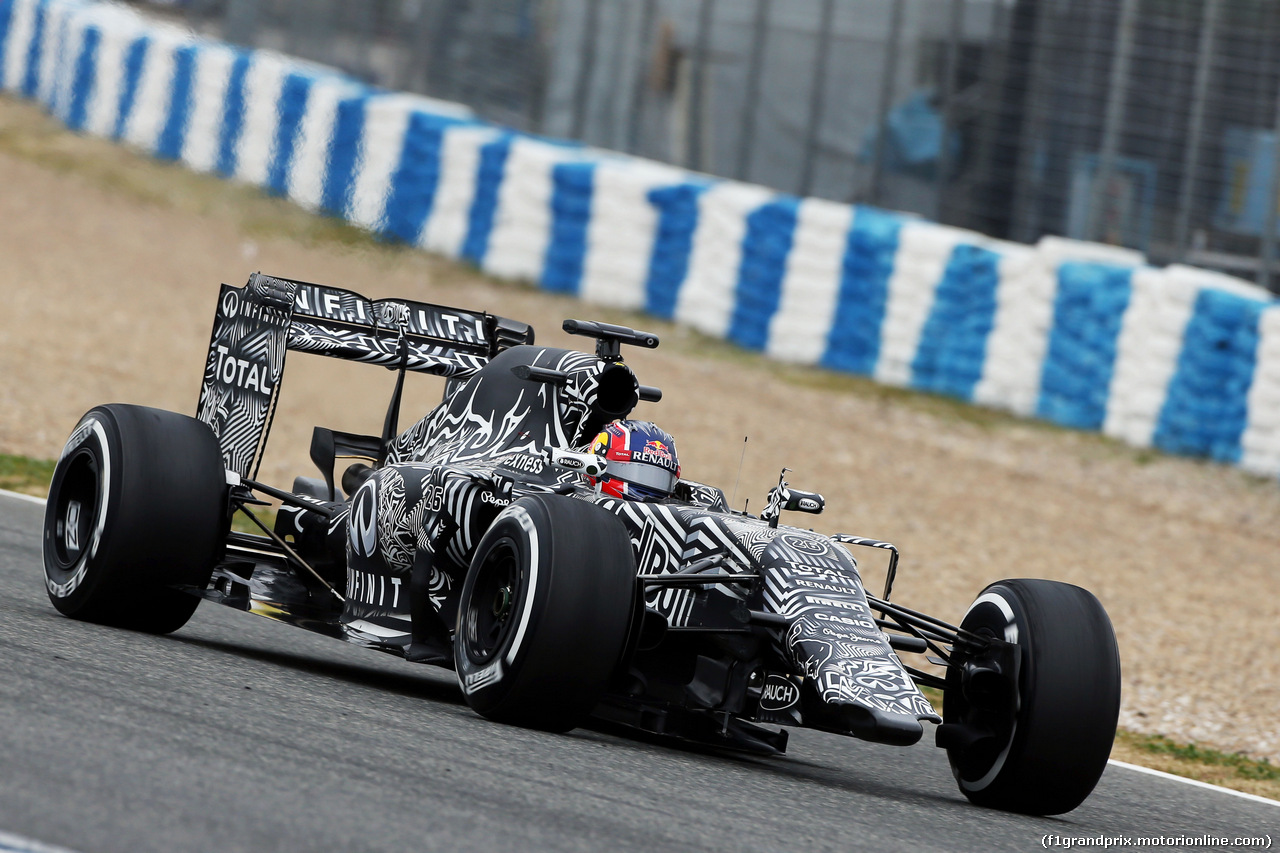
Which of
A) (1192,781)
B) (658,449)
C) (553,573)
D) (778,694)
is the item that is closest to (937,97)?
(1192,781)

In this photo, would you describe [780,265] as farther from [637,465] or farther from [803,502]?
[637,465]

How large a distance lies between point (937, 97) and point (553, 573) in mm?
15713

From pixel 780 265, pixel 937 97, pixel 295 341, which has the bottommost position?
pixel 295 341

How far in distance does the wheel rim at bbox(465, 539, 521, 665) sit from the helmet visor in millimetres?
845

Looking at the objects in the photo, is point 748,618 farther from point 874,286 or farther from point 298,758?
point 874,286

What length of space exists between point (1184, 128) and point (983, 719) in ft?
43.2

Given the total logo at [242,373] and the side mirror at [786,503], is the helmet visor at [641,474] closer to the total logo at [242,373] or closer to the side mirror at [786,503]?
the side mirror at [786,503]

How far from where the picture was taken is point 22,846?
4168 mm

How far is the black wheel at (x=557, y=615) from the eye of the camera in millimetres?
6238

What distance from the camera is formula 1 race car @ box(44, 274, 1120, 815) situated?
20.9 feet

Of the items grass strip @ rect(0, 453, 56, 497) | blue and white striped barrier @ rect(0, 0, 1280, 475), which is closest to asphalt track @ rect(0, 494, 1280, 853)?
grass strip @ rect(0, 453, 56, 497)

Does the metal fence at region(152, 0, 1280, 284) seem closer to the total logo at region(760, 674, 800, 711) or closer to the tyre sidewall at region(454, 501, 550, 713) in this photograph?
the total logo at region(760, 674, 800, 711)

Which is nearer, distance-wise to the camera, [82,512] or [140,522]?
[140,522]

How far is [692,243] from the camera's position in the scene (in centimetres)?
2133
